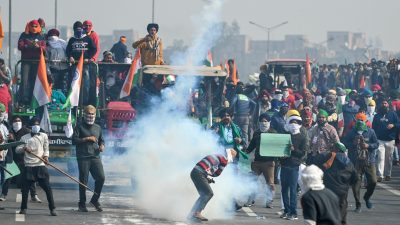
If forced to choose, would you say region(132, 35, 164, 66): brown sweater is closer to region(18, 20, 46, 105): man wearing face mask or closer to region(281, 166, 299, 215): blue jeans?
region(18, 20, 46, 105): man wearing face mask

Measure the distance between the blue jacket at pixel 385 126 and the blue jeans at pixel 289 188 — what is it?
22.9 ft

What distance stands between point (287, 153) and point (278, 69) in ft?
79.0

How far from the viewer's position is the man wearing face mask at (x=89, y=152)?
21.5 meters

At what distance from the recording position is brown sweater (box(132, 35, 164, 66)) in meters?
28.2

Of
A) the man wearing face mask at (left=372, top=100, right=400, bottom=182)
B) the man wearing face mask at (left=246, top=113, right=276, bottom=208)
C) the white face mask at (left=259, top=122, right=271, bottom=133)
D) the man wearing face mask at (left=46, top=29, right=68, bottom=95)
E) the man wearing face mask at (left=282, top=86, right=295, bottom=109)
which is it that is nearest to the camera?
the man wearing face mask at (left=246, top=113, right=276, bottom=208)

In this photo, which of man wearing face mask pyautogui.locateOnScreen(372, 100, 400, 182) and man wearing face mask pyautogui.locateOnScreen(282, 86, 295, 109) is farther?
man wearing face mask pyautogui.locateOnScreen(282, 86, 295, 109)

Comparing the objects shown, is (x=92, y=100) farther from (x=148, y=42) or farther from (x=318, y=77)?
(x=318, y=77)

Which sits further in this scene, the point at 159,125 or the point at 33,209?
the point at 159,125

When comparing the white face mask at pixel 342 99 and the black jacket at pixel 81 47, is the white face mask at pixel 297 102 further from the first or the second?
the black jacket at pixel 81 47

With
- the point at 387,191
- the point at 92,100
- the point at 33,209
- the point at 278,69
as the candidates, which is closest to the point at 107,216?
the point at 33,209

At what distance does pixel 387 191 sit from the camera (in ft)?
86.1

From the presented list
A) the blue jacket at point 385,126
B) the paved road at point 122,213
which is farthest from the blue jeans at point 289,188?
the blue jacket at point 385,126

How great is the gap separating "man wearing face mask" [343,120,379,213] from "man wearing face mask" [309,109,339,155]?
751 mm

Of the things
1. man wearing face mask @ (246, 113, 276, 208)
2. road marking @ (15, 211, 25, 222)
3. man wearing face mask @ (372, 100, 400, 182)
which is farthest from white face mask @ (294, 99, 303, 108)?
road marking @ (15, 211, 25, 222)
